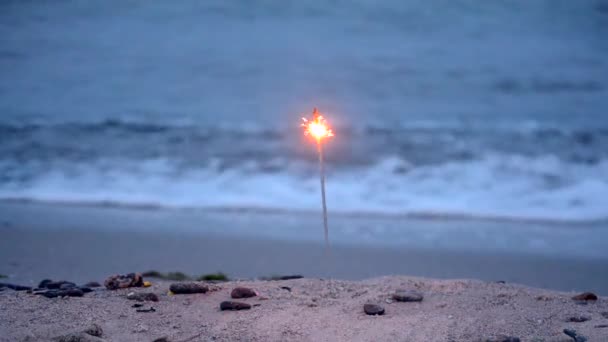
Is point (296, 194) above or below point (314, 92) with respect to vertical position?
below

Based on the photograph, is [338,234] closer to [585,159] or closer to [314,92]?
[585,159]

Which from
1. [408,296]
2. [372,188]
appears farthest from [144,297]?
[372,188]

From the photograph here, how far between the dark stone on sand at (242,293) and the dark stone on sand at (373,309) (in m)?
0.62

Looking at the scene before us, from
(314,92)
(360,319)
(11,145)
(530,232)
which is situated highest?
(314,92)

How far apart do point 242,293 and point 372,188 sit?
4.40 metres

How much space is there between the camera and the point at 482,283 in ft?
14.9

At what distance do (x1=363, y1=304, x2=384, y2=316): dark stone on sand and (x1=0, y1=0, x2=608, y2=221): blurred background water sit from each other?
381cm

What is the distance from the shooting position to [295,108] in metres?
12.2

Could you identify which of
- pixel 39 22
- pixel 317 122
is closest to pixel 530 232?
pixel 317 122

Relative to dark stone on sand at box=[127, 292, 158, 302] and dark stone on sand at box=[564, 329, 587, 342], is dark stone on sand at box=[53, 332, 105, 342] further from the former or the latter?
dark stone on sand at box=[564, 329, 587, 342]

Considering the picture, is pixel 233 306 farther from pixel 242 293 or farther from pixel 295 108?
pixel 295 108

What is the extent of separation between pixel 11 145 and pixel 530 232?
6706 millimetres

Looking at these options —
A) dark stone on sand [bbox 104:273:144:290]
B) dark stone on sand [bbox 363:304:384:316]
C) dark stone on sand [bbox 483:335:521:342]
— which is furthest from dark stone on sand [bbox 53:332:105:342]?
dark stone on sand [bbox 483:335:521:342]

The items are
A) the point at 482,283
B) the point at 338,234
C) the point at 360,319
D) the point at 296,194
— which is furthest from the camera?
the point at 296,194
